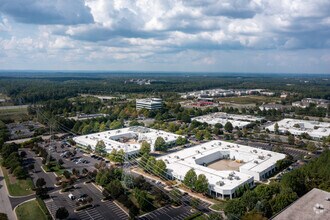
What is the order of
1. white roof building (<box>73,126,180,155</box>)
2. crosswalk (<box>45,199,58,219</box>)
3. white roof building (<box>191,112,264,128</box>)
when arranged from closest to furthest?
crosswalk (<box>45,199,58,219</box>) → white roof building (<box>73,126,180,155</box>) → white roof building (<box>191,112,264,128</box>)

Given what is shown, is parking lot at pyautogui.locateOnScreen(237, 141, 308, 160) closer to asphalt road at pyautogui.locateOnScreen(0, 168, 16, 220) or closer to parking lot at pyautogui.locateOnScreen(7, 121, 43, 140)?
asphalt road at pyautogui.locateOnScreen(0, 168, 16, 220)

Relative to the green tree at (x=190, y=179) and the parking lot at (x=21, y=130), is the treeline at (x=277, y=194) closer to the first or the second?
the green tree at (x=190, y=179)

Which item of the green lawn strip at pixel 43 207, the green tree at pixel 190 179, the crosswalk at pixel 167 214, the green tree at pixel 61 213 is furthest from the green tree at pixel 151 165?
the green lawn strip at pixel 43 207

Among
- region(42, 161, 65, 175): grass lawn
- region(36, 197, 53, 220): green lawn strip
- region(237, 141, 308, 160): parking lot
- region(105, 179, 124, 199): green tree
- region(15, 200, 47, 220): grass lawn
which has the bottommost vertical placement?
region(237, 141, 308, 160): parking lot

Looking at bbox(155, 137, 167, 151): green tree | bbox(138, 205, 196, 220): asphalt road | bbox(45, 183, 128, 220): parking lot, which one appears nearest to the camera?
bbox(138, 205, 196, 220): asphalt road

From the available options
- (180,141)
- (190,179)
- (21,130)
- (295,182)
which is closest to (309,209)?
(295,182)

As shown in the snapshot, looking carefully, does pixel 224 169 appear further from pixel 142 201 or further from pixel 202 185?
pixel 142 201

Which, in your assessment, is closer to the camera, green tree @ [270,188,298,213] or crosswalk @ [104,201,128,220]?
green tree @ [270,188,298,213]

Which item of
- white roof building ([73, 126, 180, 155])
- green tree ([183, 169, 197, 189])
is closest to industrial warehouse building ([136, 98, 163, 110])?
white roof building ([73, 126, 180, 155])
